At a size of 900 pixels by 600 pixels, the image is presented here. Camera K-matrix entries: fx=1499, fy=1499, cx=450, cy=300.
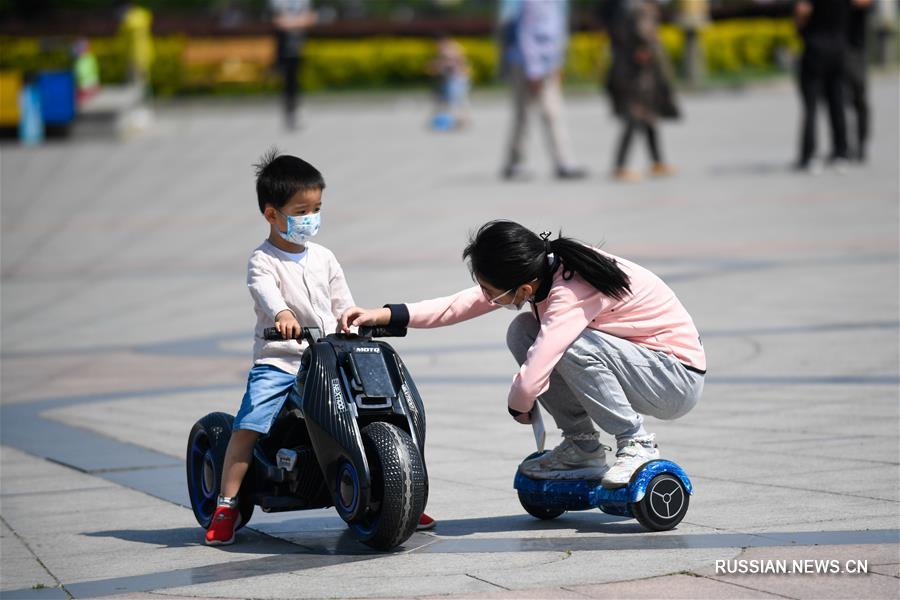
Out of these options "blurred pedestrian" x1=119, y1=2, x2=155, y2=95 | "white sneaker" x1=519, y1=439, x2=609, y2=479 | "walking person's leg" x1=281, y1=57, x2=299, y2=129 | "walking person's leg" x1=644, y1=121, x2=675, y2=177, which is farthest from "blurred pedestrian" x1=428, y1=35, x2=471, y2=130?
"white sneaker" x1=519, y1=439, x2=609, y2=479

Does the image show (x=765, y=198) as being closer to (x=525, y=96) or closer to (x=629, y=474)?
(x=525, y=96)

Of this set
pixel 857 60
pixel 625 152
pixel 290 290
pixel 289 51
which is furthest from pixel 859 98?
pixel 290 290

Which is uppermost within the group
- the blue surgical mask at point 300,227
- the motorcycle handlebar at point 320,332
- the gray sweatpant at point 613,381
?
the blue surgical mask at point 300,227

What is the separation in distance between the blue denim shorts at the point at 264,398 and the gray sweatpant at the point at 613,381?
0.73 m

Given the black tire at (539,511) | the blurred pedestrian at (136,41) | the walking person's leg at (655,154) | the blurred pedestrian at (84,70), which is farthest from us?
the blurred pedestrian at (136,41)

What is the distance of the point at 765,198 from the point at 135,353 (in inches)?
290

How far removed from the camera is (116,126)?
81.6 ft

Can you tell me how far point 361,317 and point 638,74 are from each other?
465 inches

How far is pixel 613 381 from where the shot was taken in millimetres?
4648

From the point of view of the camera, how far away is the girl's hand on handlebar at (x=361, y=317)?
184 inches

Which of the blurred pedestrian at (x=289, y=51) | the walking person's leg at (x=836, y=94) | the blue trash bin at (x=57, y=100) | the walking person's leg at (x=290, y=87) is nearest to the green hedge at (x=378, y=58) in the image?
the blue trash bin at (x=57, y=100)

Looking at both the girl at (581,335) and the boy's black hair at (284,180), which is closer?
the girl at (581,335)

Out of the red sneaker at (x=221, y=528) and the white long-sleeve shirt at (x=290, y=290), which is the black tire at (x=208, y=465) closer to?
the red sneaker at (x=221, y=528)

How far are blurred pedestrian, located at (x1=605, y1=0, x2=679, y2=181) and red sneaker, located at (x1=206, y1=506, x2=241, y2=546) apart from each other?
465 inches
